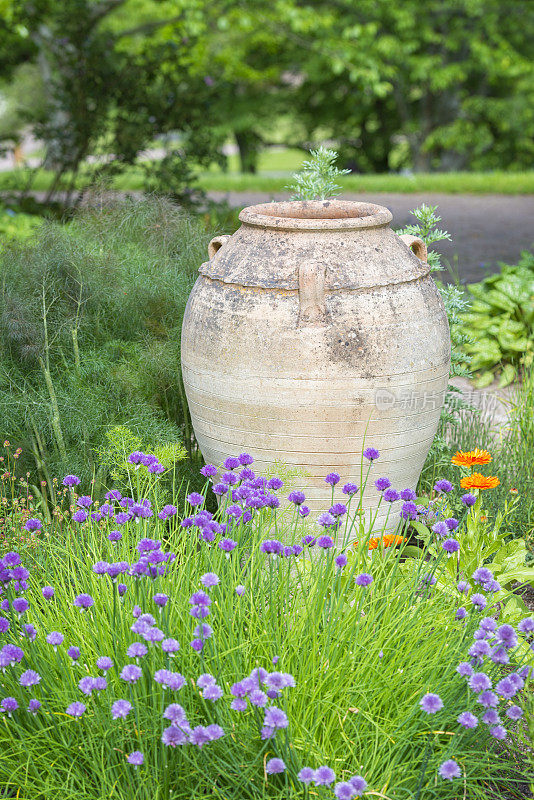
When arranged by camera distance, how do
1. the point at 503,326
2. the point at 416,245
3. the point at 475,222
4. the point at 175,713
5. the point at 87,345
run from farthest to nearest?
the point at 475,222
the point at 503,326
the point at 87,345
the point at 416,245
the point at 175,713

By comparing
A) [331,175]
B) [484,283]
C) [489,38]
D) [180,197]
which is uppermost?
[489,38]

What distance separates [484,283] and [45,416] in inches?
162

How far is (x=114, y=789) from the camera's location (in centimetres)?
175

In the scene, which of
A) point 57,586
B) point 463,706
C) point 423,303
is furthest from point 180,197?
point 463,706

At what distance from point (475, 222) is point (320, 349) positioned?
26.0 ft

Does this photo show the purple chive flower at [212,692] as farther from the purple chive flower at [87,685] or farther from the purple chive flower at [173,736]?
the purple chive flower at [87,685]

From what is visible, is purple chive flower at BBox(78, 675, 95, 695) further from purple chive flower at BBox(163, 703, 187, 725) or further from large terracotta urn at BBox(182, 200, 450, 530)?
large terracotta urn at BBox(182, 200, 450, 530)

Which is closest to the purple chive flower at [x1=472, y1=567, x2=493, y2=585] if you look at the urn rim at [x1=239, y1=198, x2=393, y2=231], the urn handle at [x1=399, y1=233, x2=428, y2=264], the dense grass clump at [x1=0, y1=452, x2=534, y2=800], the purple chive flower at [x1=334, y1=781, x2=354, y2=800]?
the dense grass clump at [x1=0, y1=452, x2=534, y2=800]

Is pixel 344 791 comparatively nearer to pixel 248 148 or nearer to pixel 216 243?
pixel 216 243

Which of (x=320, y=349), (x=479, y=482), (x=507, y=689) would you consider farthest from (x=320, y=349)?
(x=507, y=689)

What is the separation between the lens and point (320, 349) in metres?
2.81

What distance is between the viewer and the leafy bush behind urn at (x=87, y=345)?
3.45 metres

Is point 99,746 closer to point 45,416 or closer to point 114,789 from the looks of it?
point 114,789

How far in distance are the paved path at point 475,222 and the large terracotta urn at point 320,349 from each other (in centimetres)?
418
